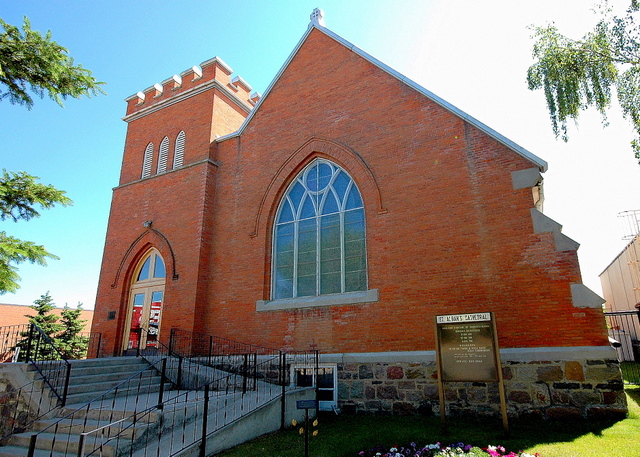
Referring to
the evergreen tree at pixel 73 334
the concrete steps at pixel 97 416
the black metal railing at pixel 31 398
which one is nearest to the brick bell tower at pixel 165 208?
the concrete steps at pixel 97 416

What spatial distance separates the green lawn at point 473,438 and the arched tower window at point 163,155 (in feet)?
35.3

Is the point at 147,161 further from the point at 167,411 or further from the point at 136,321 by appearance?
the point at 167,411

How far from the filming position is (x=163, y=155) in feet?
50.8

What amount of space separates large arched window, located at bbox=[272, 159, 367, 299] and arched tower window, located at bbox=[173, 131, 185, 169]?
4676 mm

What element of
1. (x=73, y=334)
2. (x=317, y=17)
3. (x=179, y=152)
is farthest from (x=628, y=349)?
(x=73, y=334)

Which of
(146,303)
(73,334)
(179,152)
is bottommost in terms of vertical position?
(73,334)

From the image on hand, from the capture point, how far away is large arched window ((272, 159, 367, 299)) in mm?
10945

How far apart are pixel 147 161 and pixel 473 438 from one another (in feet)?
45.8

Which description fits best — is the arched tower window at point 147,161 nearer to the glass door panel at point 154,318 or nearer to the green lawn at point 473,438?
the glass door panel at point 154,318

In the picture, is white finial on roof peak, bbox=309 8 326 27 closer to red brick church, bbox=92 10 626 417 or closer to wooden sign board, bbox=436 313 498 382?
red brick church, bbox=92 10 626 417

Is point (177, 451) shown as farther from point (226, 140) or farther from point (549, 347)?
point (226, 140)

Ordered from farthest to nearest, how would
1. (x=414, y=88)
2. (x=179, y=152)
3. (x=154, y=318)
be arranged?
(x=179, y=152) → (x=154, y=318) → (x=414, y=88)

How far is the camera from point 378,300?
393 inches

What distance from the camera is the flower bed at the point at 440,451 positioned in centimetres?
579
